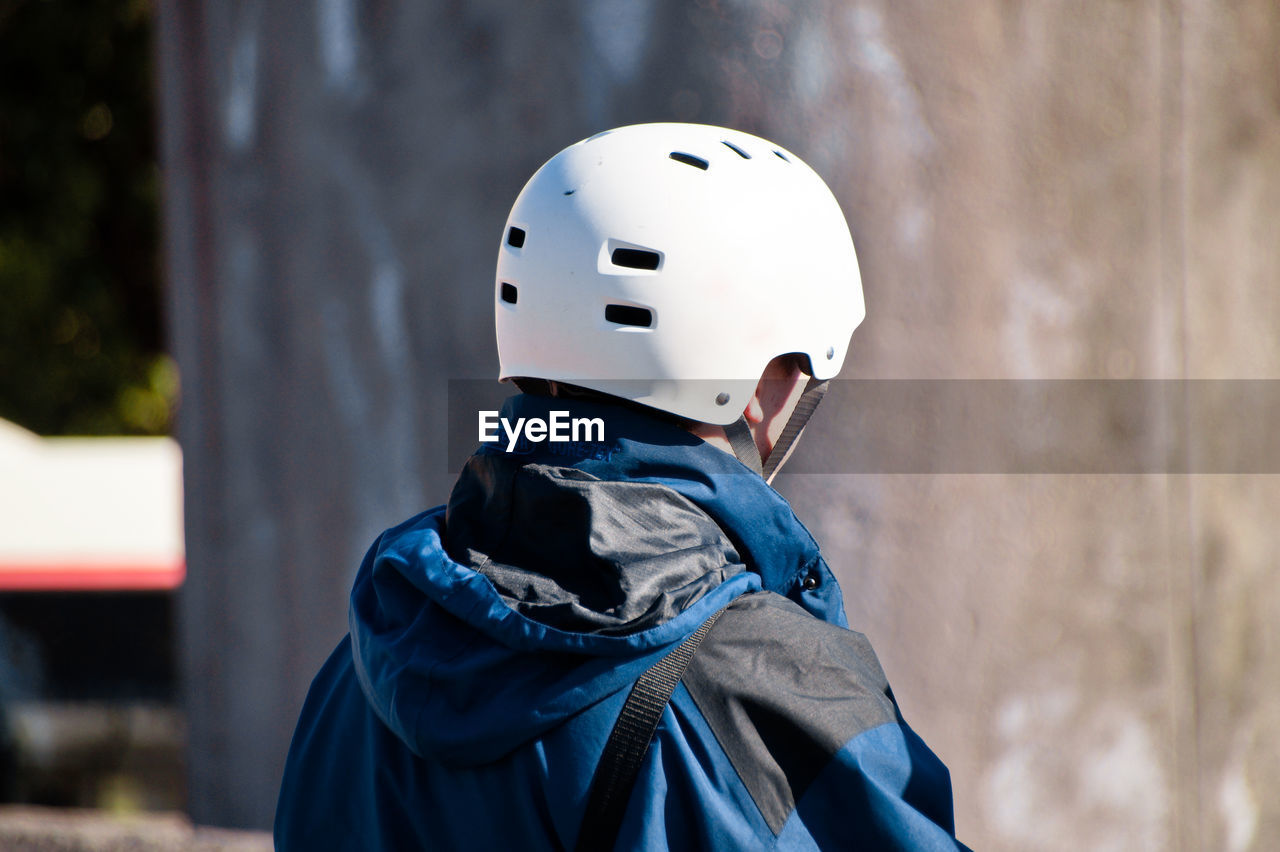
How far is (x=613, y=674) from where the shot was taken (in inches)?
48.1

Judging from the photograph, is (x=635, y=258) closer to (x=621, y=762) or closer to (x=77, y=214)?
(x=621, y=762)

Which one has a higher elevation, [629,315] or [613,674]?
[629,315]

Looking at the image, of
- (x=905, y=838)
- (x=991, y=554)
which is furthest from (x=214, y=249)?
(x=905, y=838)

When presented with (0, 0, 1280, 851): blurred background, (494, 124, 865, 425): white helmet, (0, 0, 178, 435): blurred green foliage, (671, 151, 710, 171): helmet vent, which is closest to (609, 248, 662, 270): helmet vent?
(494, 124, 865, 425): white helmet

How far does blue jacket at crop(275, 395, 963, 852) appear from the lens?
3.96ft

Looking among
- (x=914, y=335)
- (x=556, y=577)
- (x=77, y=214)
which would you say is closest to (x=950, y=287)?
(x=914, y=335)

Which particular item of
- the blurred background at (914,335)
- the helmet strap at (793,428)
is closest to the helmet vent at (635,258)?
the helmet strap at (793,428)

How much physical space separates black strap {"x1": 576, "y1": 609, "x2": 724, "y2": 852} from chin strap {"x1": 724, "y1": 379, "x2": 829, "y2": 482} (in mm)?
407

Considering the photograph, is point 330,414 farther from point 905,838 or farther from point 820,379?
point 905,838

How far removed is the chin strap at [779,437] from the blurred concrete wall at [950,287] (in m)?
1.22

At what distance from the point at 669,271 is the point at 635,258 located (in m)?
0.06

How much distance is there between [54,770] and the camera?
5074mm

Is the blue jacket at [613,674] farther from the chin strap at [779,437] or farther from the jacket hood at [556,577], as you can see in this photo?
the chin strap at [779,437]

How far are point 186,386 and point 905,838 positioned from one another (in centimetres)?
314
